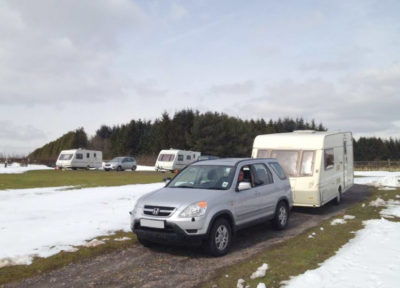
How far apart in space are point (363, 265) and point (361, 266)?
0.07 meters

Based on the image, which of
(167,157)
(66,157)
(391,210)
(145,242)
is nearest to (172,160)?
(167,157)

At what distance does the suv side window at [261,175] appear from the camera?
8.75 m

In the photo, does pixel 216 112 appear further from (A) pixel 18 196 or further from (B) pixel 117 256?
(B) pixel 117 256

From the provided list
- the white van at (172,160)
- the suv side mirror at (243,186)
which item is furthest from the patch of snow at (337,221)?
the white van at (172,160)

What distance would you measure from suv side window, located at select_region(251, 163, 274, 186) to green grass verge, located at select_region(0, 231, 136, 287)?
2.98 meters

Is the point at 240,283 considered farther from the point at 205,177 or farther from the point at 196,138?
the point at 196,138

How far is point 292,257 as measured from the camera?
22.3ft

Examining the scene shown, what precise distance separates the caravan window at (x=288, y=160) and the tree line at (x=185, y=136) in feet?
162

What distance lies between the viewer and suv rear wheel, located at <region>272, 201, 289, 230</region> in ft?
30.8

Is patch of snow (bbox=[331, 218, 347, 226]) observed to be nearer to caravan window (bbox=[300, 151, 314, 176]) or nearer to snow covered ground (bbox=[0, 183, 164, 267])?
caravan window (bbox=[300, 151, 314, 176])

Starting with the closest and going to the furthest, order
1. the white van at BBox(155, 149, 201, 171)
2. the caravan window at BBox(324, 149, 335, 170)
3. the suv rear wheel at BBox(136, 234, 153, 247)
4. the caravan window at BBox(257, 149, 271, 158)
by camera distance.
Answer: the suv rear wheel at BBox(136, 234, 153, 247), the caravan window at BBox(324, 149, 335, 170), the caravan window at BBox(257, 149, 271, 158), the white van at BBox(155, 149, 201, 171)

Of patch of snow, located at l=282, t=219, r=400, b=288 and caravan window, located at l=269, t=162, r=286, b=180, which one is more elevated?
caravan window, located at l=269, t=162, r=286, b=180

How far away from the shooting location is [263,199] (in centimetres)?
871

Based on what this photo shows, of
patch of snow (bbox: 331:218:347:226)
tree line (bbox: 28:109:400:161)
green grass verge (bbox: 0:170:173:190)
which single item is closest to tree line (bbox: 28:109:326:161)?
tree line (bbox: 28:109:400:161)
